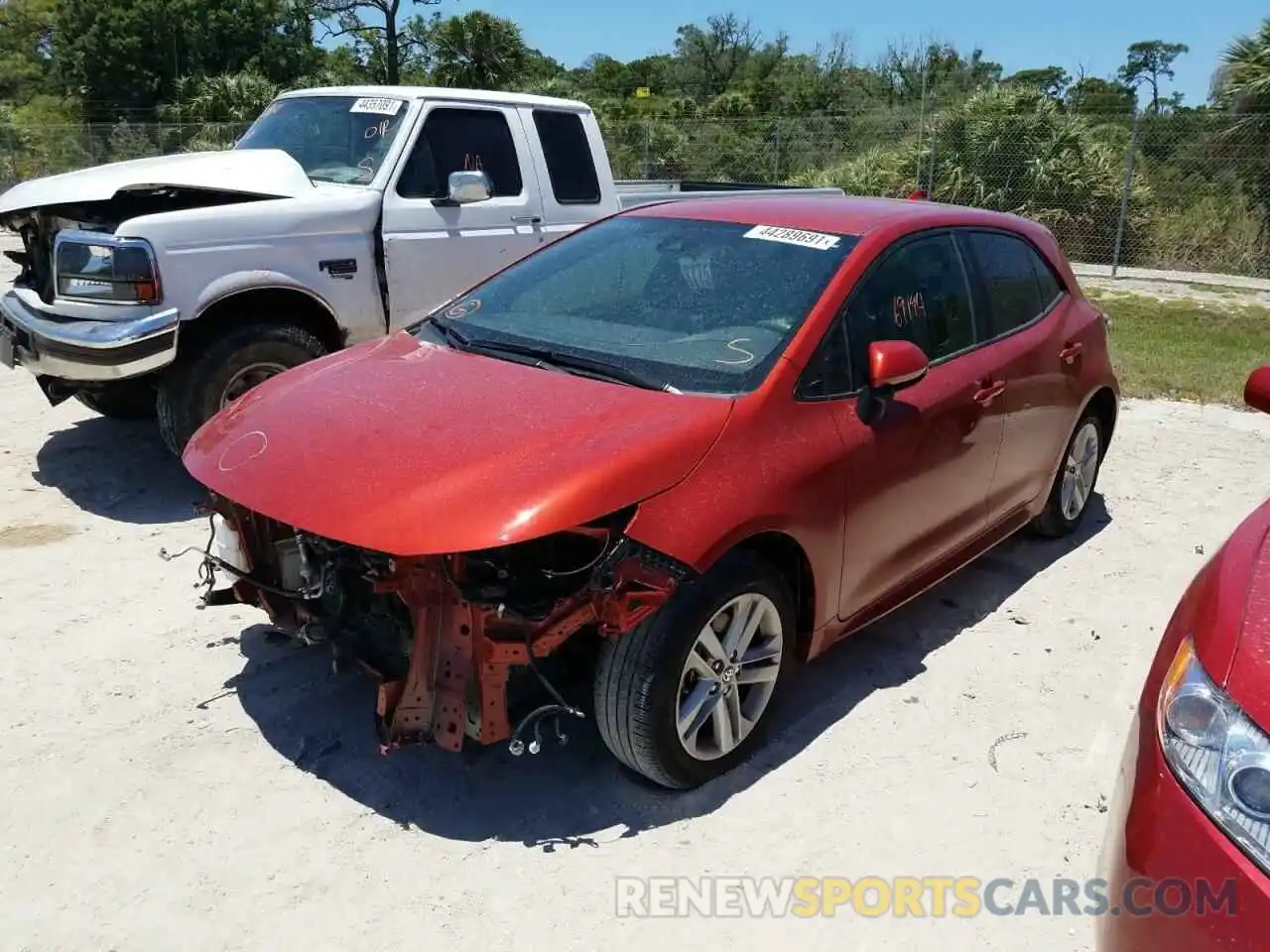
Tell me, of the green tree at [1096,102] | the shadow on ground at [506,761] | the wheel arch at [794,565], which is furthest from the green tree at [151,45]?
the wheel arch at [794,565]

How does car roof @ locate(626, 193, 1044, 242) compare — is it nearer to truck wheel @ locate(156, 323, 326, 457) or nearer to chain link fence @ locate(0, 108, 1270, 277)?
truck wheel @ locate(156, 323, 326, 457)

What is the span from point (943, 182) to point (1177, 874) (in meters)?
16.9

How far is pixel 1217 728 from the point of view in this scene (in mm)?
1813

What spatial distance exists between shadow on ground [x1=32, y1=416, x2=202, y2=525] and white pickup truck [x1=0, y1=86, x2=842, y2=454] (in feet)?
0.79

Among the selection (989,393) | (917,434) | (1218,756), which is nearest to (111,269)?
(917,434)

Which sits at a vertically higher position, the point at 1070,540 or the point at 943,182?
the point at 943,182

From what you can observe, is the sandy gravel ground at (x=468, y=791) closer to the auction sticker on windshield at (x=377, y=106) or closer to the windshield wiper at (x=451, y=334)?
the windshield wiper at (x=451, y=334)

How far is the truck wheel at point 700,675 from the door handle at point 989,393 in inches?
51.6

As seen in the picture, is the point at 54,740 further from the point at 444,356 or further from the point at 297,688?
the point at 444,356

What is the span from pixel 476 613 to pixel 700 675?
28.5 inches

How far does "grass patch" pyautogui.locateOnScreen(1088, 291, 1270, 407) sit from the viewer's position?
820 centimetres

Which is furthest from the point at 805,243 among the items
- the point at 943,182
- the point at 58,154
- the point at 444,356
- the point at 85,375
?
the point at 58,154

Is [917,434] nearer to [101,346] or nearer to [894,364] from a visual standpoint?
[894,364]

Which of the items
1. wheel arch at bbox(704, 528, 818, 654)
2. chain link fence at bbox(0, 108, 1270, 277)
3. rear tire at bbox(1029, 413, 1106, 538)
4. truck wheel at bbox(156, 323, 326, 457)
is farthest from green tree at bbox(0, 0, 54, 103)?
wheel arch at bbox(704, 528, 818, 654)
